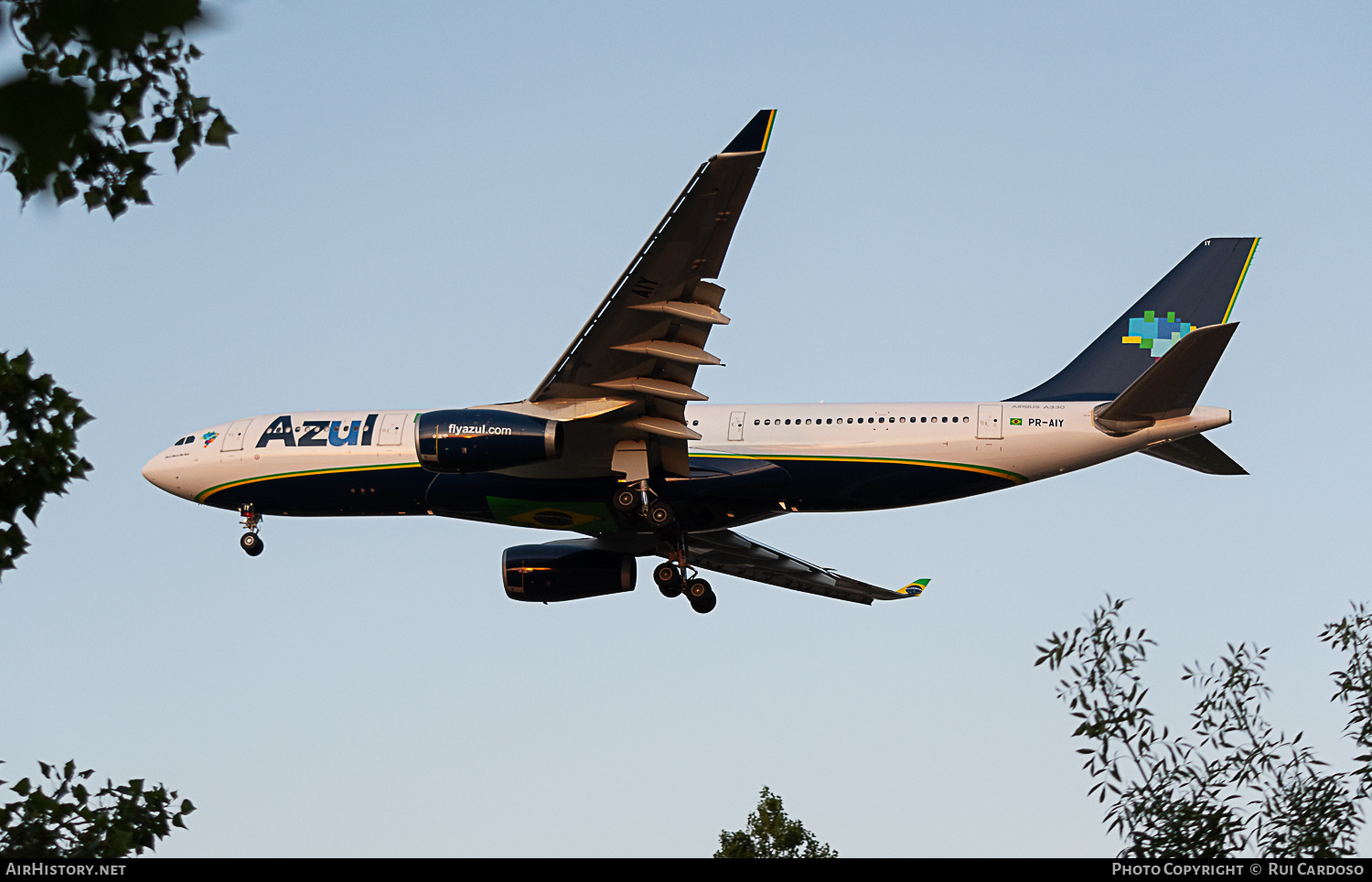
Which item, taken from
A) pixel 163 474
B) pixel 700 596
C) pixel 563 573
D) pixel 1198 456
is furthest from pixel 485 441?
pixel 1198 456

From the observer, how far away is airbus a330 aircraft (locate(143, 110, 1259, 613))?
2417 cm

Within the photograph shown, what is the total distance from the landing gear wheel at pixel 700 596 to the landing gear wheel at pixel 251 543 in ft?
33.2

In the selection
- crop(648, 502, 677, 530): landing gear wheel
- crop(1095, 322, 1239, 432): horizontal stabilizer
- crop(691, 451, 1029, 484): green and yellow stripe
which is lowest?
crop(648, 502, 677, 530): landing gear wheel

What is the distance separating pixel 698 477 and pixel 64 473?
1879cm

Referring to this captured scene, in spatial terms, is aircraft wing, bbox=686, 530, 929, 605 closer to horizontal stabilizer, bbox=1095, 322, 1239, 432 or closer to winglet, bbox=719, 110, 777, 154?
horizontal stabilizer, bbox=1095, 322, 1239, 432

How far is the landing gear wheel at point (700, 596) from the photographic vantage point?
98.3 ft

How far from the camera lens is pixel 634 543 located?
3183 cm

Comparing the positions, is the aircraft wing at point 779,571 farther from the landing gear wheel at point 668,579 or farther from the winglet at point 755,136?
the winglet at point 755,136

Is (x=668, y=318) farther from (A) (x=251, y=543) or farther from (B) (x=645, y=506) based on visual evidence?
(A) (x=251, y=543)

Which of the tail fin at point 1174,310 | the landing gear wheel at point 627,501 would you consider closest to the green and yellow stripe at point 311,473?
the landing gear wheel at point 627,501

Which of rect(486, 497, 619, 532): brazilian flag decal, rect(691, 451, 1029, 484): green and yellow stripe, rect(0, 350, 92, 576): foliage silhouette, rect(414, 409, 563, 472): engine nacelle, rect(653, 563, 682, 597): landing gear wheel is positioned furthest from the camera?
rect(653, 563, 682, 597): landing gear wheel

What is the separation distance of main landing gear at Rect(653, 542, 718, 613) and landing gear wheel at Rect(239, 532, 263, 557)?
30.6ft

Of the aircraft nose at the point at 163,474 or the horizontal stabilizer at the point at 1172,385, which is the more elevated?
the aircraft nose at the point at 163,474

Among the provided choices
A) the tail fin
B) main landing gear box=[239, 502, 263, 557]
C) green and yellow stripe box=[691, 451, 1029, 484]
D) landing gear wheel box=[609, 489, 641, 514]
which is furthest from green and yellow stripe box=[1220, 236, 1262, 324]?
main landing gear box=[239, 502, 263, 557]
